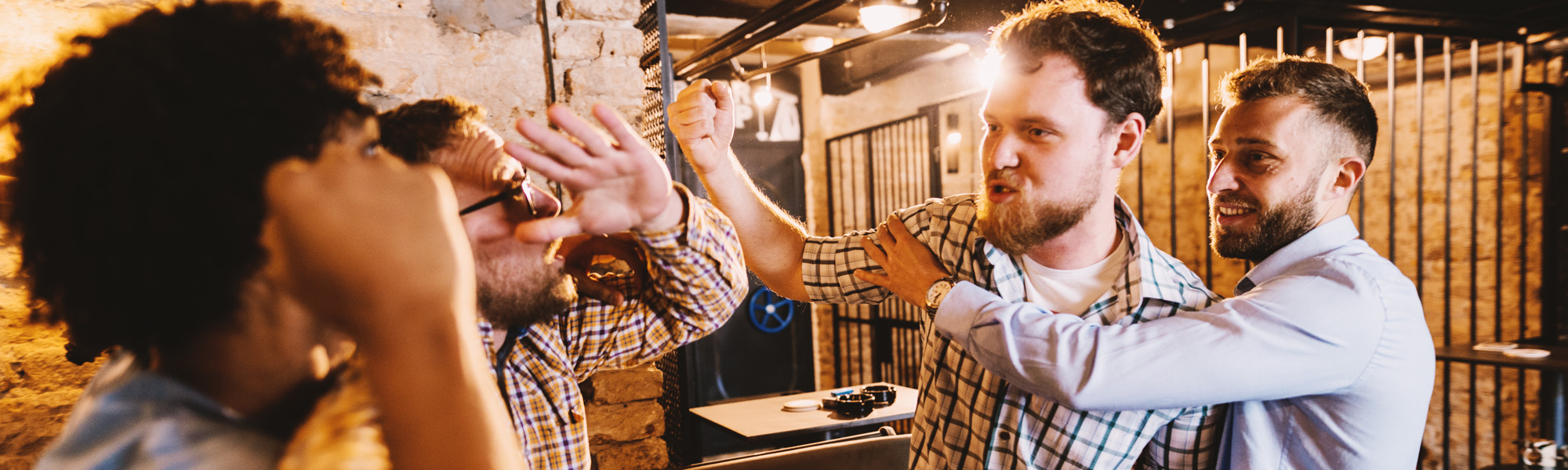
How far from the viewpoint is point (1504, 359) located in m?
3.00

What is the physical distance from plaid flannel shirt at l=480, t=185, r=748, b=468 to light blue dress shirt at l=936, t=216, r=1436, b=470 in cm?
46

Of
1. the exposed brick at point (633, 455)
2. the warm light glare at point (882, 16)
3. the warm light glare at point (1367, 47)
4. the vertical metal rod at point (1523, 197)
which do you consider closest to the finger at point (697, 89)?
the exposed brick at point (633, 455)

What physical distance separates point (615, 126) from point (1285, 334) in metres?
1.20

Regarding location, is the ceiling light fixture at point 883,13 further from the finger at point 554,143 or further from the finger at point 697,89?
the finger at point 554,143

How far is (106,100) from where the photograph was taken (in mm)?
402

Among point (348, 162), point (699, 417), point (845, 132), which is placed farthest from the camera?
point (845, 132)

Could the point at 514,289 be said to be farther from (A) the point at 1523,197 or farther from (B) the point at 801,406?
(A) the point at 1523,197

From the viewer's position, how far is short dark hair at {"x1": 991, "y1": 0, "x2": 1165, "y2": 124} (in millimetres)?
1356

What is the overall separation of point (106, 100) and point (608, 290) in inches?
37.2

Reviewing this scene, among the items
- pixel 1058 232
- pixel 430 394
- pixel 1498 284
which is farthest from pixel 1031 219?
pixel 1498 284

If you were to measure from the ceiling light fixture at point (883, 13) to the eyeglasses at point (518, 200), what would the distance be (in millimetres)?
2211

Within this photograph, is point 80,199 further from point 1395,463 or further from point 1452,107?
point 1452,107

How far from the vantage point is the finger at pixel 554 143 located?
781mm

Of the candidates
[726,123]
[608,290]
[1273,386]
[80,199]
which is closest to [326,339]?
[80,199]
